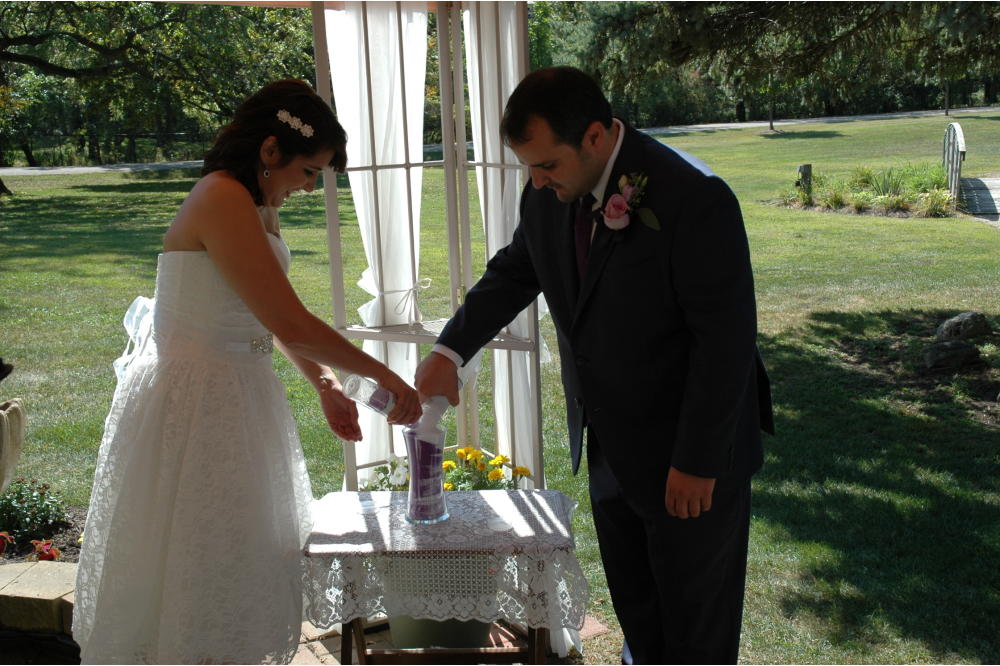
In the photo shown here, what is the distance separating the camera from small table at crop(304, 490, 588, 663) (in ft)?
8.25

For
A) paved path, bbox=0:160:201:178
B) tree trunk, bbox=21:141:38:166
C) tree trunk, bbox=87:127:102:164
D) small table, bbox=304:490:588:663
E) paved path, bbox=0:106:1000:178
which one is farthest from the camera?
tree trunk, bbox=87:127:102:164

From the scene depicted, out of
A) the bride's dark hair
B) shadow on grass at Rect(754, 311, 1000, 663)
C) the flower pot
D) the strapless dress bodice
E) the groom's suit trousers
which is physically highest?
the bride's dark hair

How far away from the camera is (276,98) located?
240cm

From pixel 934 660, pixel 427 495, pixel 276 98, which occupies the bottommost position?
pixel 934 660

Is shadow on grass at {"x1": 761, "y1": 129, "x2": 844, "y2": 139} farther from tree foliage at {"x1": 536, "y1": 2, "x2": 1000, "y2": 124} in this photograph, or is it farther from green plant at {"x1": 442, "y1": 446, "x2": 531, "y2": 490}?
green plant at {"x1": 442, "y1": 446, "x2": 531, "y2": 490}

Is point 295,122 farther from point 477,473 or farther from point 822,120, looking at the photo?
point 822,120

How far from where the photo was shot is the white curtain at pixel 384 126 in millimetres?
3418

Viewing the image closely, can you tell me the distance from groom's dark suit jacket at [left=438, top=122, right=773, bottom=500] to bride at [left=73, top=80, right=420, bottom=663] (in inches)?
22.6

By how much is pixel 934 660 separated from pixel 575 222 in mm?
2214

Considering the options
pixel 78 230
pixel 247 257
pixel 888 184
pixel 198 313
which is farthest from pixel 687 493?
pixel 888 184

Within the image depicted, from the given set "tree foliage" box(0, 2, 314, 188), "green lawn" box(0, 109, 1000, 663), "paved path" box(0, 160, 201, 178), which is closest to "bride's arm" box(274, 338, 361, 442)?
"green lawn" box(0, 109, 1000, 663)

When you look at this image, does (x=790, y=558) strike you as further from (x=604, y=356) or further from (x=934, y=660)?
(x=604, y=356)

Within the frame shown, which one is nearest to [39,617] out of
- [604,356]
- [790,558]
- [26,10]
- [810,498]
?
[604,356]

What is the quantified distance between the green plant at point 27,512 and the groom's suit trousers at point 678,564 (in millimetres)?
2989
